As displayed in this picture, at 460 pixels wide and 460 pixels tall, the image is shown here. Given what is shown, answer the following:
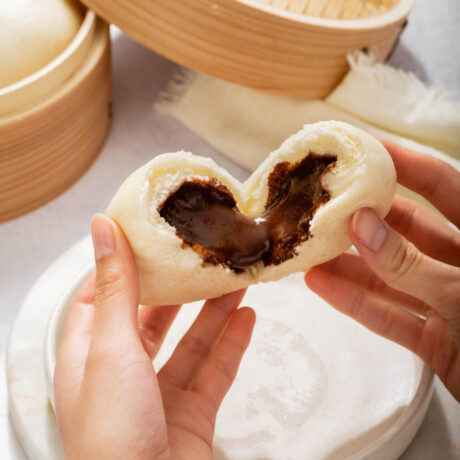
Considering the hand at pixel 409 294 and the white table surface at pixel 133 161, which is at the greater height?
the hand at pixel 409 294

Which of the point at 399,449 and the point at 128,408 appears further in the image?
the point at 399,449

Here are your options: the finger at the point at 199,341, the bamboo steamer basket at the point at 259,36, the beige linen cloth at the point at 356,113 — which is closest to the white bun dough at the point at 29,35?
the bamboo steamer basket at the point at 259,36

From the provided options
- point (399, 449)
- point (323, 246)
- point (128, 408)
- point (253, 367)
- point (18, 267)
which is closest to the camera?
point (128, 408)

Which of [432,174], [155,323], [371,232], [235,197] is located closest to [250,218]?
[235,197]

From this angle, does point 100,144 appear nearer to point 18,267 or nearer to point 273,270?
point 18,267

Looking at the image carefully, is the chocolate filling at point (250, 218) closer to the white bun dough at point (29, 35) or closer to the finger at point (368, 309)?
the finger at point (368, 309)

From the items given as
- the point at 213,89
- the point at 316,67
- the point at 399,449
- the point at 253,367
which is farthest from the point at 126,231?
the point at 213,89
